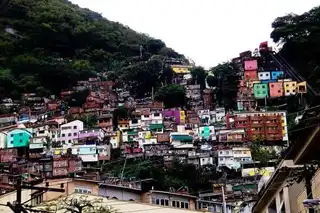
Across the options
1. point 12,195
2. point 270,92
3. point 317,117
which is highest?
point 270,92

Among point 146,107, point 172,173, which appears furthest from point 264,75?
point 172,173

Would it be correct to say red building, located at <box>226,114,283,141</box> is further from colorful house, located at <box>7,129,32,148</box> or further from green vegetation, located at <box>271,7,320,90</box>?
colorful house, located at <box>7,129,32,148</box>

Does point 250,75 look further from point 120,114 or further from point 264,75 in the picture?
point 120,114

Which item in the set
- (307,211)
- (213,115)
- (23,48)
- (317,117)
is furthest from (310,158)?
(23,48)

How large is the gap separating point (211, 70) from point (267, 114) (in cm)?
2050

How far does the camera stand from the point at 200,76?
8000 cm

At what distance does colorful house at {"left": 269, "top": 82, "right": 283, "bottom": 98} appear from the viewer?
67.5 meters

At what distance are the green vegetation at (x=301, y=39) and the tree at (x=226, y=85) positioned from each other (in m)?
8.10

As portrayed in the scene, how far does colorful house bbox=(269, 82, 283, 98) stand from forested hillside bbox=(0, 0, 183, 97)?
20526 millimetres

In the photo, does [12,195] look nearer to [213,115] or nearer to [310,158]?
[310,158]

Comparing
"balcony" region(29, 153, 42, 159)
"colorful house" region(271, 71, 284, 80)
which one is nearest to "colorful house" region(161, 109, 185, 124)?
"colorful house" region(271, 71, 284, 80)

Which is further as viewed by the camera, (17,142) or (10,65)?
(10,65)

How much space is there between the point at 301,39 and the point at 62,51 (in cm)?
4783

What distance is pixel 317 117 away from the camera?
650 cm
